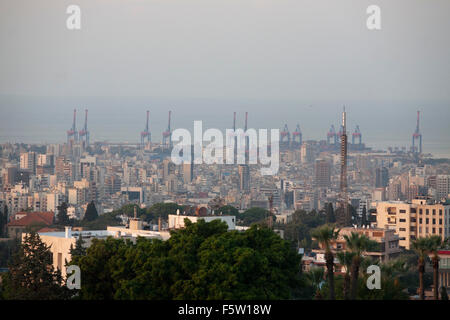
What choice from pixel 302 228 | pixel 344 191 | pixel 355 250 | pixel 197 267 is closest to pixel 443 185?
pixel 344 191

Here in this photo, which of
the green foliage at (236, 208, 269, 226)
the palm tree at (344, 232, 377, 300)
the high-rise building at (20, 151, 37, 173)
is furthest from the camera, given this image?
the high-rise building at (20, 151, 37, 173)

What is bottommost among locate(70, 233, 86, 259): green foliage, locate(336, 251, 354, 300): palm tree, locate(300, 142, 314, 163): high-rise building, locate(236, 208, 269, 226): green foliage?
locate(236, 208, 269, 226): green foliage

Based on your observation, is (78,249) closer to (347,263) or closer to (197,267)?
(347,263)

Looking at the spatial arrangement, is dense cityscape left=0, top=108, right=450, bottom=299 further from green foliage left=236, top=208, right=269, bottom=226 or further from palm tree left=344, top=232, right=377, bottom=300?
palm tree left=344, top=232, right=377, bottom=300

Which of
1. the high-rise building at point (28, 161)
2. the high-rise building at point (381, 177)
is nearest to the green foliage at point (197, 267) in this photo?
the high-rise building at point (381, 177)

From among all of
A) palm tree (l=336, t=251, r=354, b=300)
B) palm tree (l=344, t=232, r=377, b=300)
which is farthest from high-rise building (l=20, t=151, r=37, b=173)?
palm tree (l=344, t=232, r=377, b=300)

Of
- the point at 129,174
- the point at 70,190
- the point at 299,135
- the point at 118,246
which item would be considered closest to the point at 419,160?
the point at 299,135

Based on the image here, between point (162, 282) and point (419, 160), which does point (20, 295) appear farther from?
point (419, 160)
